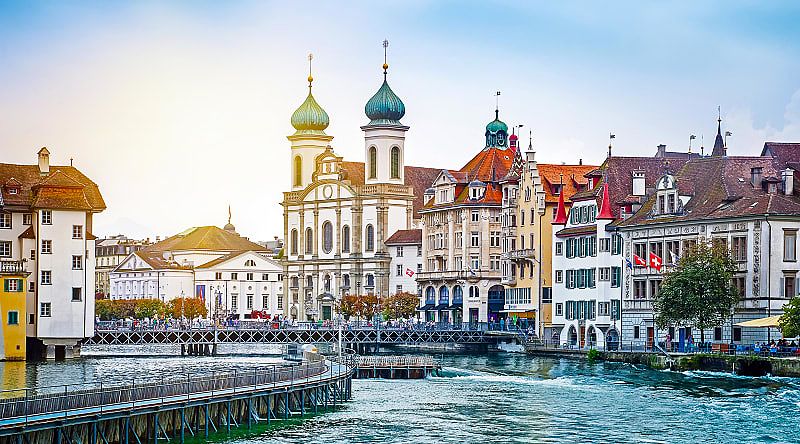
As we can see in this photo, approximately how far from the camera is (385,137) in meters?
190

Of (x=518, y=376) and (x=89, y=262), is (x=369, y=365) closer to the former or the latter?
(x=518, y=376)

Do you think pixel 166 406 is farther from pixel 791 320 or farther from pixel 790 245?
pixel 790 245

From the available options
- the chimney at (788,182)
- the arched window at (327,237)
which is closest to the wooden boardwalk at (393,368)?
the chimney at (788,182)

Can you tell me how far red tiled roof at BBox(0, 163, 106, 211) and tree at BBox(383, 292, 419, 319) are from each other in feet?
190

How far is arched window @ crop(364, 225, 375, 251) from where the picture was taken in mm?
190875

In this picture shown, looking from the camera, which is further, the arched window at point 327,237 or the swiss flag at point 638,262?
the arched window at point 327,237

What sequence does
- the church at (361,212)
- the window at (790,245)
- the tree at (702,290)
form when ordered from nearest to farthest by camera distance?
the tree at (702,290) < the window at (790,245) < the church at (361,212)

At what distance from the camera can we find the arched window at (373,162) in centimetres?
19112

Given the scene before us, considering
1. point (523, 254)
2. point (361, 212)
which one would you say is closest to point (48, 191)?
point (523, 254)

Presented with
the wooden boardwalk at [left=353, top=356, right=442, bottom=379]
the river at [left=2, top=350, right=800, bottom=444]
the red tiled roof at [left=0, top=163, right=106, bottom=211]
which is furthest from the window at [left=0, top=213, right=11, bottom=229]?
the wooden boardwalk at [left=353, top=356, right=442, bottom=379]

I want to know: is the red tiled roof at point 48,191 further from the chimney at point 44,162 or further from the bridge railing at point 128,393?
the bridge railing at point 128,393

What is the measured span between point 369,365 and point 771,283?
2432cm

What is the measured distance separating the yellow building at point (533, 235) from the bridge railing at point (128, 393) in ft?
218

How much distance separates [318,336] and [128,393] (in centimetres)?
8458
